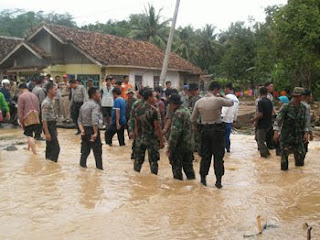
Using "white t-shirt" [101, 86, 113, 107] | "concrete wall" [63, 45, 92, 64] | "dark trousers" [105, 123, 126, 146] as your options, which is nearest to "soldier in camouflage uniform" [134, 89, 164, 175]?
"dark trousers" [105, 123, 126, 146]

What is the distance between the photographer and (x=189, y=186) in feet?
21.5

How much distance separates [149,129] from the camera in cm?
690

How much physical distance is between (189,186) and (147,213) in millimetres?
1542

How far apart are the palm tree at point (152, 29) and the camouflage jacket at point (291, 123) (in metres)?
35.0

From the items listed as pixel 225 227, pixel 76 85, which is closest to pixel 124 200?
pixel 225 227

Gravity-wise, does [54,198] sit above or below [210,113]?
below

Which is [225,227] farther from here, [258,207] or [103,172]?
[103,172]

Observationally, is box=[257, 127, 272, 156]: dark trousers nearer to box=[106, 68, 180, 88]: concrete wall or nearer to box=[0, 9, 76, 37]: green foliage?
box=[106, 68, 180, 88]: concrete wall

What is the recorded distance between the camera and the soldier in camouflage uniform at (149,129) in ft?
22.2

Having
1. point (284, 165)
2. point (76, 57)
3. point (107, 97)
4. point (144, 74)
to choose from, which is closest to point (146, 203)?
point (284, 165)

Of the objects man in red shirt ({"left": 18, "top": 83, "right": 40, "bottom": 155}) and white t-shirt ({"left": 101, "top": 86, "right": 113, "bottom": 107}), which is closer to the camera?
man in red shirt ({"left": 18, "top": 83, "right": 40, "bottom": 155})

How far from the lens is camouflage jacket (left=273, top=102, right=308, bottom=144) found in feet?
24.7

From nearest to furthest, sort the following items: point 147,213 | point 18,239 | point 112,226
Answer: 1. point 18,239
2. point 112,226
3. point 147,213

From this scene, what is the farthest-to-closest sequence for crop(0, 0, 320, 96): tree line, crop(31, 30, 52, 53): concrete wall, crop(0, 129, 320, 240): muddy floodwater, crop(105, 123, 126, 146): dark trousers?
crop(31, 30, 52, 53): concrete wall → crop(0, 0, 320, 96): tree line → crop(105, 123, 126, 146): dark trousers → crop(0, 129, 320, 240): muddy floodwater
